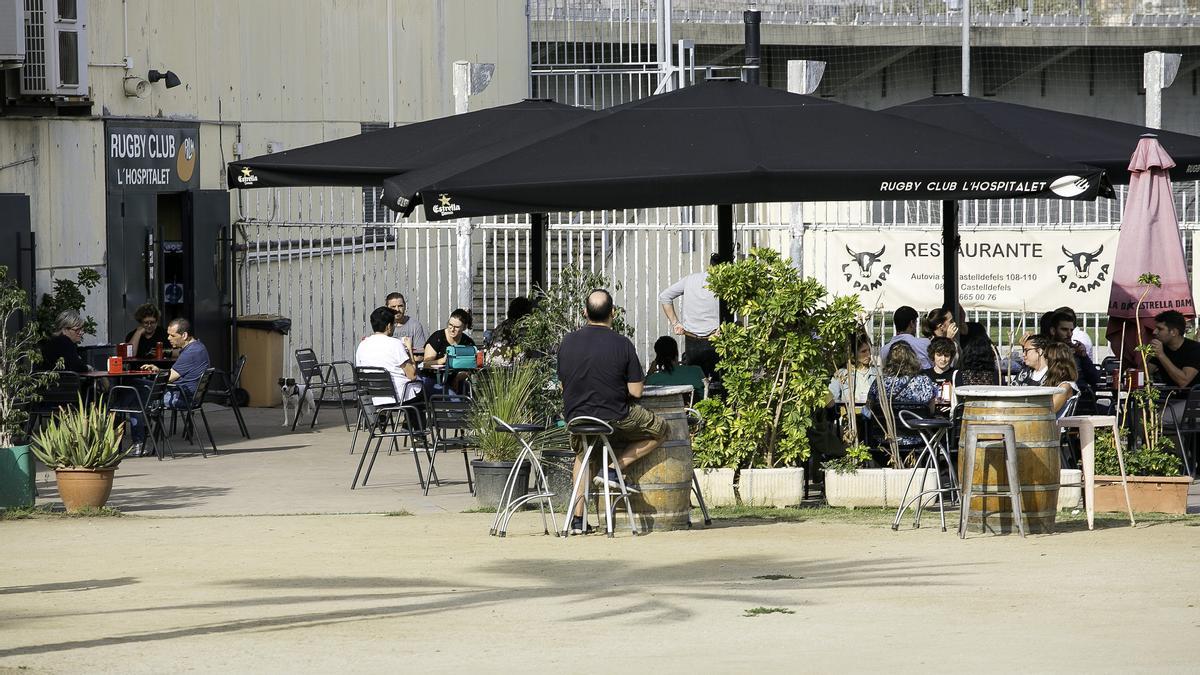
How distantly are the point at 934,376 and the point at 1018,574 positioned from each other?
4.06 metres

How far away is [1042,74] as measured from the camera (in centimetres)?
3516

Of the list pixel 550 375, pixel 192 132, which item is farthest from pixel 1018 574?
pixel 192 132

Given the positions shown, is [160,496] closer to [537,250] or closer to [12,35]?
[537,250]

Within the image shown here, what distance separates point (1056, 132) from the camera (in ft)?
44.1

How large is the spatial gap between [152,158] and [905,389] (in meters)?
10.0

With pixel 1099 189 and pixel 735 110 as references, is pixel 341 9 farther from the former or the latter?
pixel 1099 189

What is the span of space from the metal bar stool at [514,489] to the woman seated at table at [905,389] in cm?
230

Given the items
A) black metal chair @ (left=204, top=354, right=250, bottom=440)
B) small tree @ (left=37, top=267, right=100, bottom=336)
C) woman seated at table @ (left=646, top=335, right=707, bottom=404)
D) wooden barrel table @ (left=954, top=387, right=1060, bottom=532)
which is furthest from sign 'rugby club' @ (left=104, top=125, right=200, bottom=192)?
wooden barrel table @ (left=954, top=387, right=1060, bottom=532)

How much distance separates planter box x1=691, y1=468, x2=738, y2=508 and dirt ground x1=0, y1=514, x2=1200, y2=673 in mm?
648

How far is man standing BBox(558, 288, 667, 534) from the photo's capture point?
10.4 meters

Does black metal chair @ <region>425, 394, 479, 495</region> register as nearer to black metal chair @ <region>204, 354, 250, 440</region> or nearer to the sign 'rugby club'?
black metal chair @ <region>204, 354, 250, 440</region>

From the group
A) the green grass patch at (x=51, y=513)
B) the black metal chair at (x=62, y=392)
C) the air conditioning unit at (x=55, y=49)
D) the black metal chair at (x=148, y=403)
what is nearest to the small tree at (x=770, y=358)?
the green grass patch at (x=51, y=513)

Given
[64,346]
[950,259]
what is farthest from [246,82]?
[950,259]

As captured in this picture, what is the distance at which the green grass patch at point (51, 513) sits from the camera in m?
11.7
